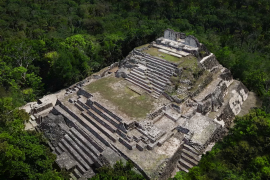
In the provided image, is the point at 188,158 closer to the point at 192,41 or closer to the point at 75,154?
the point at 75,154

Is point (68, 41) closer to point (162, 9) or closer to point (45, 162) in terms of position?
point (45, 162)

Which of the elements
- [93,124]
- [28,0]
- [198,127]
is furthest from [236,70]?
[28,0]

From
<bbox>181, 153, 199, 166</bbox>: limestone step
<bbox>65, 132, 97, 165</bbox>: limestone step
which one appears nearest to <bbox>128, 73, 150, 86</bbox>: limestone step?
<bbox>181, 153, 199, 166</bbox>: limestone step

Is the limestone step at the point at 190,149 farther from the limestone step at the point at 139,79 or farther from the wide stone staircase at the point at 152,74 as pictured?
the limestone step at the point at 139,79

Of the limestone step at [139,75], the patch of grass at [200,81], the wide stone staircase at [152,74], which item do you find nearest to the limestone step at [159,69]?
the wide stone staircase at [152,74]

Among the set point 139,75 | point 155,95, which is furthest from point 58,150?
point 139,75

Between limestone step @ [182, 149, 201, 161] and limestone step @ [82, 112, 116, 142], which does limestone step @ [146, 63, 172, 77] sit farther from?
limestone step @ [82, 112, 116, 142]
